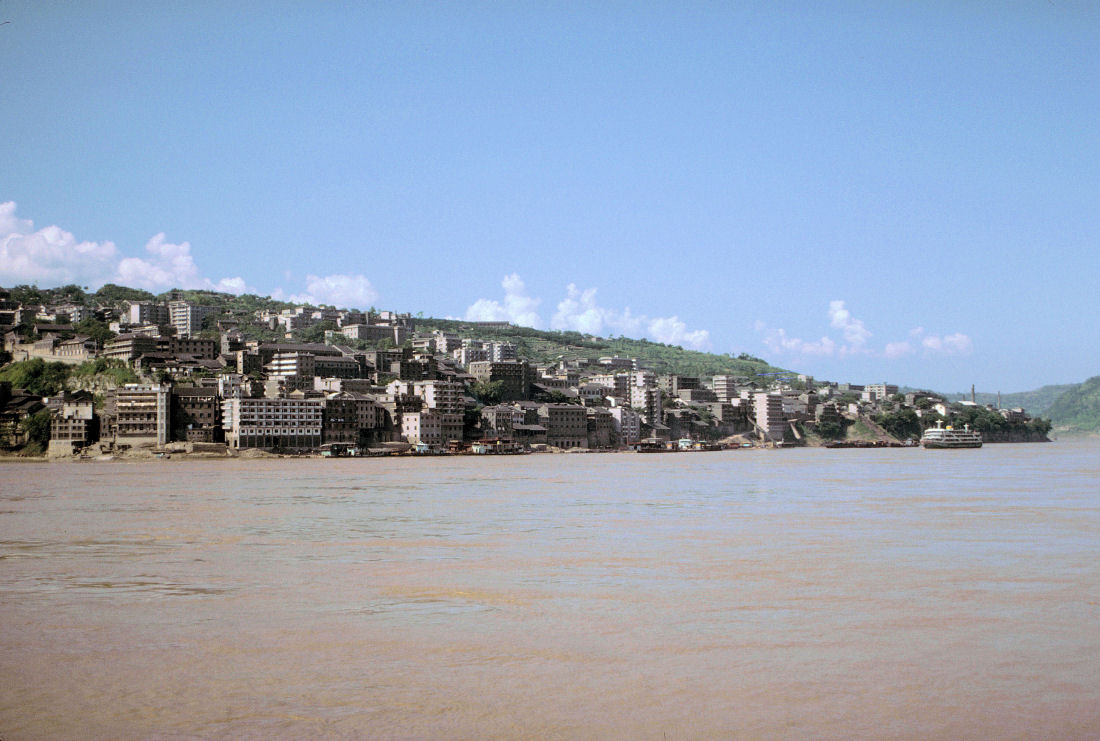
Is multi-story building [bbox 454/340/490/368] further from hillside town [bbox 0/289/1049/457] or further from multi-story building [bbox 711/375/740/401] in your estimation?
multi-story building [bbox 711/375/740/401]

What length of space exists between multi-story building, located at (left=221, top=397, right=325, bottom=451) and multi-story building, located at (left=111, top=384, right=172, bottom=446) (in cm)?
489

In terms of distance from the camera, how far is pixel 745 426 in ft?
458

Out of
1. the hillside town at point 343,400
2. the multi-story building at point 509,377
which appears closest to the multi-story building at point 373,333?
the hillside town at point 343,400

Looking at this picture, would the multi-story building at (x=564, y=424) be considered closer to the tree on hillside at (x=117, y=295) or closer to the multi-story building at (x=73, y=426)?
the multi-story building at (x=73, y=426)

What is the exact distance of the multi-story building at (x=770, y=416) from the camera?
138500 millimetres

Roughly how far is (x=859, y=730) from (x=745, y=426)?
5242 inches

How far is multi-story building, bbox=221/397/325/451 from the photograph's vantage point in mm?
80000

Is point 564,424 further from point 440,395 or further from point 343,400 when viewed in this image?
point 343,400

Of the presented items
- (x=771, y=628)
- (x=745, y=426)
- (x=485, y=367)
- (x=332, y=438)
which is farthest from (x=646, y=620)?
(x=745, y=426)

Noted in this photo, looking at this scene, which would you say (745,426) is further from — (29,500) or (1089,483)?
(29,500)

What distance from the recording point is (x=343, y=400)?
86.3 m

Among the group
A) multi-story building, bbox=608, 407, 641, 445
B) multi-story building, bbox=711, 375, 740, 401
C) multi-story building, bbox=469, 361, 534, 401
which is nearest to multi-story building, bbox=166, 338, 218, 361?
multi-story building, bbox=469, 361, 534, 401

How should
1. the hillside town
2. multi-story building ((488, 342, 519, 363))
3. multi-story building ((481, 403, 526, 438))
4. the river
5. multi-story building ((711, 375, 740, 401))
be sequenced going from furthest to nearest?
1. multi-story building ((711, 375, 740, 401))
2. multi-story building ((488, 342, 519, 363))
3. multi-story building ((481, 403, 526, 438))
4. the hillside town
5. the river

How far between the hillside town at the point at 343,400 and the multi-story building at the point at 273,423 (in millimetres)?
117
